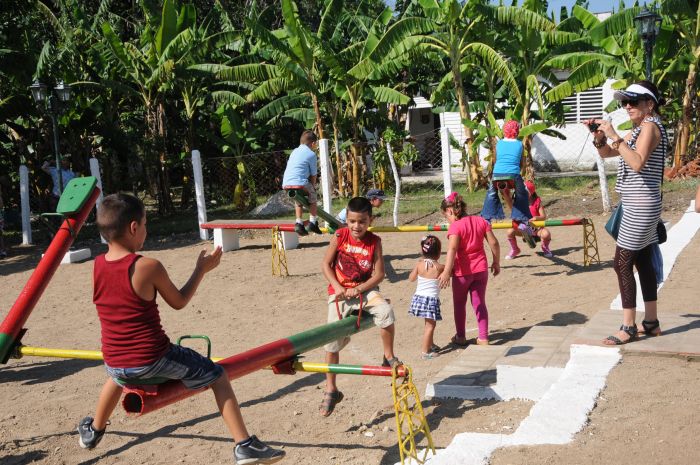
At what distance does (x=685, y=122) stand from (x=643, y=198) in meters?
13.4

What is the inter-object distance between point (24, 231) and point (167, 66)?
4.55 m

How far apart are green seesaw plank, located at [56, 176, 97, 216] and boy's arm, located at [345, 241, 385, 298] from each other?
1.85 metres

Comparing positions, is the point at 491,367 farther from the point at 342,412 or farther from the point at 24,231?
the point at 24,231

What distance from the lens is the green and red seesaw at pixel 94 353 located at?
4023mm

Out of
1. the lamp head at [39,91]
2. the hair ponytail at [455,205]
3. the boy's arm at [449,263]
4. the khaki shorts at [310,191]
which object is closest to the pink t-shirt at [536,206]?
the khaki shorts at [310,191]

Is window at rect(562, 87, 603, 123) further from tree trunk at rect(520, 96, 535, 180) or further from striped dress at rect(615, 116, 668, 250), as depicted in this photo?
striped dress at rect(615, 116, 668, 250)

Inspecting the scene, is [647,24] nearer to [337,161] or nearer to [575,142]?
[337,161]

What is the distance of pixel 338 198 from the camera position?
1912cm

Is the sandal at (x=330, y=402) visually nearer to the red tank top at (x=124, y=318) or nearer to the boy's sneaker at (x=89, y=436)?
the boy's sneaker at (x=89, y=436)

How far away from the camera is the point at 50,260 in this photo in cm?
451

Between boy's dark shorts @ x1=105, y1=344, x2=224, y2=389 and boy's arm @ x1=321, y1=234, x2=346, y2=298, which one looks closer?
boy's dark shorts @ x1=105, y1=344, x2=224, y2=389

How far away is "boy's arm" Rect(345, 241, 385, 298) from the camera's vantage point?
5.54m

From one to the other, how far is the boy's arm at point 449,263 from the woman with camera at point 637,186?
157 cm

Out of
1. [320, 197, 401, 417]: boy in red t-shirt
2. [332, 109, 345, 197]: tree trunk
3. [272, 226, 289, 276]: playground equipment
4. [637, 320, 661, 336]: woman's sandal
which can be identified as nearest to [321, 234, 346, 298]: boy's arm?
[320, 197, 401, 417]: boy in red t-shirt
